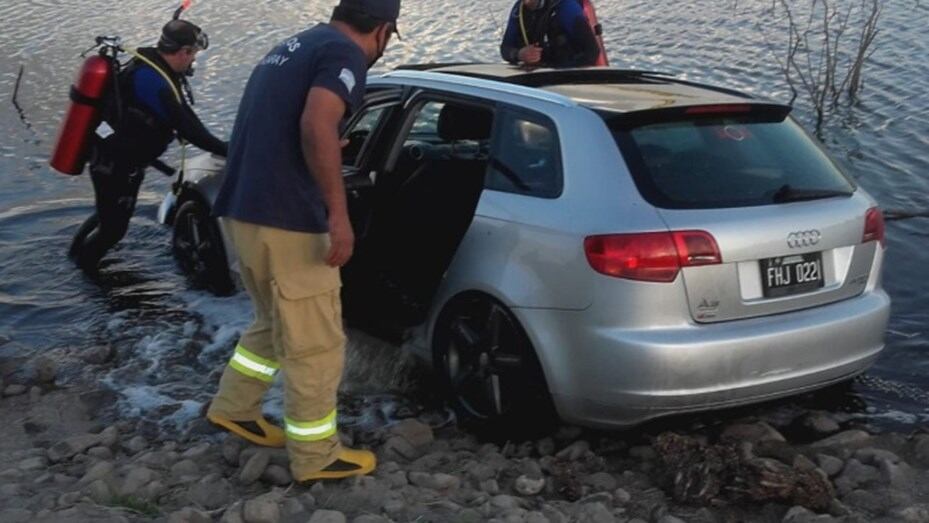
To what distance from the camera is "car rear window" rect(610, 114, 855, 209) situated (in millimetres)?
4953

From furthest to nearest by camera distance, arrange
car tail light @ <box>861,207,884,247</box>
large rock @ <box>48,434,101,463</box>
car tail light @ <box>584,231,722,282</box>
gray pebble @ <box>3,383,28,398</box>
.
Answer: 1. gray pebble @ <box>3,383,28,398</box>
2. large rock @ <box>48,434,101,463</box>
3. car tail light @ <box>861,207,884,247</box>
4. car tail light @ <box>584,231,722,282</box>

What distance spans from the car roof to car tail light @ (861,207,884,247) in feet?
2.30

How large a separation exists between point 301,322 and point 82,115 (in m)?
3.57

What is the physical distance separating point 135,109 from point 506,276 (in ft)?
11.3

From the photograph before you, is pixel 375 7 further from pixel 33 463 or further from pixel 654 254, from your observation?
pixel 33 463

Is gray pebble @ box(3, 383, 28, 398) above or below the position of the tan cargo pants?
below

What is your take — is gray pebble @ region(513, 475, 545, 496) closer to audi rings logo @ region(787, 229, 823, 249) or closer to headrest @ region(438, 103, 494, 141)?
audi rings logo @ region(787, 229, 823, 249)

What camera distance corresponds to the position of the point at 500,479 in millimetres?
5090

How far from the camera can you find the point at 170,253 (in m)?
8.90

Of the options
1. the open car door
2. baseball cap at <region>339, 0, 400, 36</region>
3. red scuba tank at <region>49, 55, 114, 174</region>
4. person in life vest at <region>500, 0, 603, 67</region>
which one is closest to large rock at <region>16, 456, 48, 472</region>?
the open car door

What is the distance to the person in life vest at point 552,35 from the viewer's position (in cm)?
862

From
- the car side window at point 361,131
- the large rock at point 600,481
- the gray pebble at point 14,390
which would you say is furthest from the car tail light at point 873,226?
the gray pebble at point 14,390

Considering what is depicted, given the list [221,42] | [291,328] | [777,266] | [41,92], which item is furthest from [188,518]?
[221,42]

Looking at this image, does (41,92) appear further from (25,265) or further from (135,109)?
(135,109)
